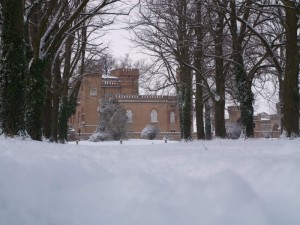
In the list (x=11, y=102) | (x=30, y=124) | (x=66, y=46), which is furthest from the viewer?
(x=66, y=46)

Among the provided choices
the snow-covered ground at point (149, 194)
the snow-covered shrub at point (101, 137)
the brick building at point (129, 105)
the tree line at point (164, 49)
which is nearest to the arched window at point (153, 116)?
the brick building at point (129, 105)

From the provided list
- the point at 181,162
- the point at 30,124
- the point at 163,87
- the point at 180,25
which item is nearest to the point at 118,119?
the point at 163,87

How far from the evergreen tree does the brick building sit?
48105mm

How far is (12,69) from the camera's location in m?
11.7

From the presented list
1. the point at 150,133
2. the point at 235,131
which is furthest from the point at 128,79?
the point at 235,131

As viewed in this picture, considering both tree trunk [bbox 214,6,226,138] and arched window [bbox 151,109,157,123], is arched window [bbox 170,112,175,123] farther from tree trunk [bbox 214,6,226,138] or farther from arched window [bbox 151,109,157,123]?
tree trunk [bbox 214,6,226,138]

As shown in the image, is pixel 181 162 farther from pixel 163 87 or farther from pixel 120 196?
pixel 163 87

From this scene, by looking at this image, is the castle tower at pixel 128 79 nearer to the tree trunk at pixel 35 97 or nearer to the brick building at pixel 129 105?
the brick building at pixel 129 105

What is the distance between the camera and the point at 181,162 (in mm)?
6316

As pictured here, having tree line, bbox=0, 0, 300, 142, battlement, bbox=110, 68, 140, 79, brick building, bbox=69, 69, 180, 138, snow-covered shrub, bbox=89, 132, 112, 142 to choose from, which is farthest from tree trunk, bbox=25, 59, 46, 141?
battlement, bbox=110, 68, 140, 79

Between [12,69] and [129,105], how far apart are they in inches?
1963

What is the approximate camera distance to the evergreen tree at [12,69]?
11438 millimetres

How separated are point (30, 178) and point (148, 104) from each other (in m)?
57.9

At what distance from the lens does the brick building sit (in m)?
61.7
